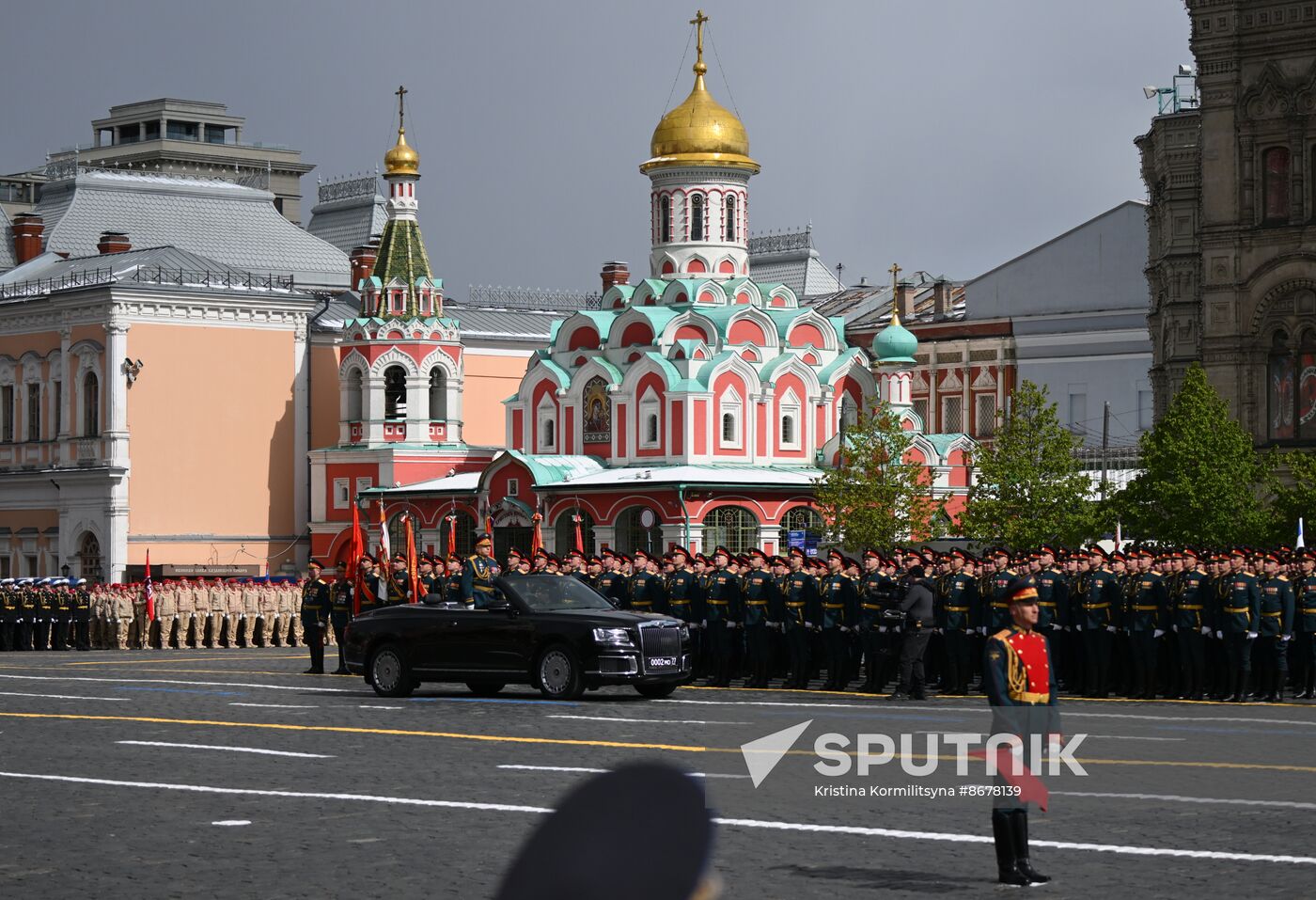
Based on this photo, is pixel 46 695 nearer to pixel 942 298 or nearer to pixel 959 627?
pixel 959 627

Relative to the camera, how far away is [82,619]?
142ft

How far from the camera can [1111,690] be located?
24516mm

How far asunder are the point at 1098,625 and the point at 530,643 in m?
6.42

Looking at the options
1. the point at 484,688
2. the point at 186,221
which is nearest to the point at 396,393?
the point at 186,221

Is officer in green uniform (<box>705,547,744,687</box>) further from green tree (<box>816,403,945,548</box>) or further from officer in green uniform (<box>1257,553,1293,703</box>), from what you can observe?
green tree (<box>816,403,945,548</box>)

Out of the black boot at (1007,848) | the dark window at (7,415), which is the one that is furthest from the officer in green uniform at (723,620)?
the dark window at (7,415)

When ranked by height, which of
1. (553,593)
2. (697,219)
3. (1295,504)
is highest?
(697,219)

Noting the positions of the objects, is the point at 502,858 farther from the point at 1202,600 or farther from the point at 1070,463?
the point at 1070,463

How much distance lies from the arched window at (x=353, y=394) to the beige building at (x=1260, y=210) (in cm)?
2858

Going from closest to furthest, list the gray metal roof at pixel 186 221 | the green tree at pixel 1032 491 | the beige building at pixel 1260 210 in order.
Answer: the green tree at pixel 1032 491 < the beige building at pixel 1260 210 < the gray metal roof at pixel 186 221

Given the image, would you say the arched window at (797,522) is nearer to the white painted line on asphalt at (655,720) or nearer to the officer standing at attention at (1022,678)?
the white painted line on asphalt at (655,720)

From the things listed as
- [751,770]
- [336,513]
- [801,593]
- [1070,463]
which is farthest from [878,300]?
[751,770]

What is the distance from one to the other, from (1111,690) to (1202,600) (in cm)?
185

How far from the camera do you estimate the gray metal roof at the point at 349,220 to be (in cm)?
9738
